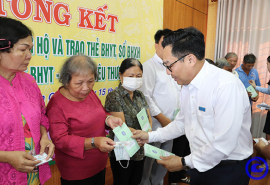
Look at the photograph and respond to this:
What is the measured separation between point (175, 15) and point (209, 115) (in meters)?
3.74

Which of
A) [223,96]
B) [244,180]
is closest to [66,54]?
[223,96]

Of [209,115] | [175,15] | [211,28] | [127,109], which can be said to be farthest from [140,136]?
[211,28]

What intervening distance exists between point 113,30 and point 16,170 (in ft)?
7.00

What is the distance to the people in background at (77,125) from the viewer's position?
1464 millimetres

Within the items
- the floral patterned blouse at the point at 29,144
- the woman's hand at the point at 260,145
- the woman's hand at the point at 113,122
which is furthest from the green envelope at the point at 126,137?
the woman's hand at the point at 260,145

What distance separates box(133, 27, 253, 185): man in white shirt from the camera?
1.21m

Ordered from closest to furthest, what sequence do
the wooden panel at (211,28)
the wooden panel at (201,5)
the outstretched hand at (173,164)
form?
the outstretched hand at (173,164)
the wooden panel at (201,5)
the wooden panel at (211,28)

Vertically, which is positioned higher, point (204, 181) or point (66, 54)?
point (66, 54)

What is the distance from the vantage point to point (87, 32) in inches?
99.8

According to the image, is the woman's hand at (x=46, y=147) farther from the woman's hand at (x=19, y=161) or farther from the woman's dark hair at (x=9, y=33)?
the woman's dark hair at (x=9, y=33)

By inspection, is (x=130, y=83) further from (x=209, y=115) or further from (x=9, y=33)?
(x=9, y=33)

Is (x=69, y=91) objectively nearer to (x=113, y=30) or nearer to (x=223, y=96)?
(x=223, y=96)

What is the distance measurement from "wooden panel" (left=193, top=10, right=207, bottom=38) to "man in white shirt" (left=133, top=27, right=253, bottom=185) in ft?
14.9

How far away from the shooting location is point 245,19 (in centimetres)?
548
